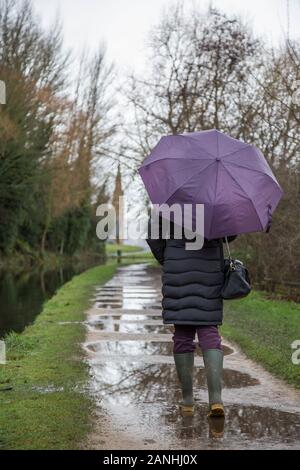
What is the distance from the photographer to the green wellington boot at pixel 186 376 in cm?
659

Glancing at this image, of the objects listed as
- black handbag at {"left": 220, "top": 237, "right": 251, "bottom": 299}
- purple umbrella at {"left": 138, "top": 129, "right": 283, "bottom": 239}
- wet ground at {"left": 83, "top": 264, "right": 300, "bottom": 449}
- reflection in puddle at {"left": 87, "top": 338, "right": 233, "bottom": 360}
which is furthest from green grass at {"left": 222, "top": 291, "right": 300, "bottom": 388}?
purple umbrella at {"left": 138, "top": 129, "right": 283, "bottom": 239}

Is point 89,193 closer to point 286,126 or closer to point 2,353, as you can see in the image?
point 286,126

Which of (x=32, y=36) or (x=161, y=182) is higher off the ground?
(x=32, y=36)

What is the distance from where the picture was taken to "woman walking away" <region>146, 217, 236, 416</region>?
6.37 metres

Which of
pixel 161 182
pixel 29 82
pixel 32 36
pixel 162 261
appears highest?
pixel 32 36

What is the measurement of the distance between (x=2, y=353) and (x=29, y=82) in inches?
1167

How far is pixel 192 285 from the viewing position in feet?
21.0

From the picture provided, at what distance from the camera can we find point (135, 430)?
5.99 meters

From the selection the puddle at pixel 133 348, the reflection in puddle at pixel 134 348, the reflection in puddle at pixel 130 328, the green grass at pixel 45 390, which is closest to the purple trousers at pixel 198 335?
the green grass at pixel 45 390

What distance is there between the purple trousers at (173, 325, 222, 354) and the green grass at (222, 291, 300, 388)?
2.01m

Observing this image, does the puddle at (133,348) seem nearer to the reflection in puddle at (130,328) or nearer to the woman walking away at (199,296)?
the reflection in puddle at (130,328)

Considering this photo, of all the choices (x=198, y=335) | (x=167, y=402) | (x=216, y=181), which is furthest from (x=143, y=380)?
(x=216, y=181)

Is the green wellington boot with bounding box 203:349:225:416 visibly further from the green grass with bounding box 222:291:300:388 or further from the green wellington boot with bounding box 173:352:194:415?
the green grass with bounding box 222:291:300:388
